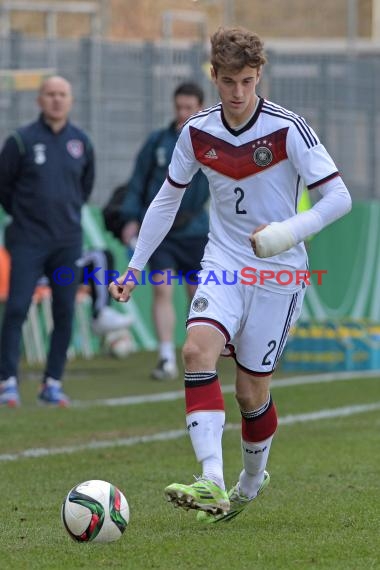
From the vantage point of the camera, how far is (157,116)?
1571 centimetres

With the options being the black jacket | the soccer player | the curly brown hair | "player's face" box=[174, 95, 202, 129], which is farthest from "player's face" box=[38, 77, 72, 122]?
the curly brown hair

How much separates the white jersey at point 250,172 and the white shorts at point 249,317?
3.0 inches

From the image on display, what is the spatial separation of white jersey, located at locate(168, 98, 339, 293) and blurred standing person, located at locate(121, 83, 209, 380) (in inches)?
243

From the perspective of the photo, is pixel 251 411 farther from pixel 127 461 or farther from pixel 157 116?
pixel 157 116

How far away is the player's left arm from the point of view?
5531mm

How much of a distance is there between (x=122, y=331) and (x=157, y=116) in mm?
2532

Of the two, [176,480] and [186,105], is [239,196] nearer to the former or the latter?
[176,480]

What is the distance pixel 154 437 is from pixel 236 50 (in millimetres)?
3810

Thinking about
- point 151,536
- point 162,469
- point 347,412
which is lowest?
point 347,412

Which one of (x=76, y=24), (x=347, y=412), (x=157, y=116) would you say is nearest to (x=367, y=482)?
(x=347, y=412)

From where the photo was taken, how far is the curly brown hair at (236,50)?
19.3 feet

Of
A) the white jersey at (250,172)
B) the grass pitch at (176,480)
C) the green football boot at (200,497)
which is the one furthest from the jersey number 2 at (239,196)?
the grass pitch at (176,480)

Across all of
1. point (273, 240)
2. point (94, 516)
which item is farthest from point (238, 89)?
point (94, 516)

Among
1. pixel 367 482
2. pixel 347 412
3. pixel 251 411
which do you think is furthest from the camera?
pixel 347 412
